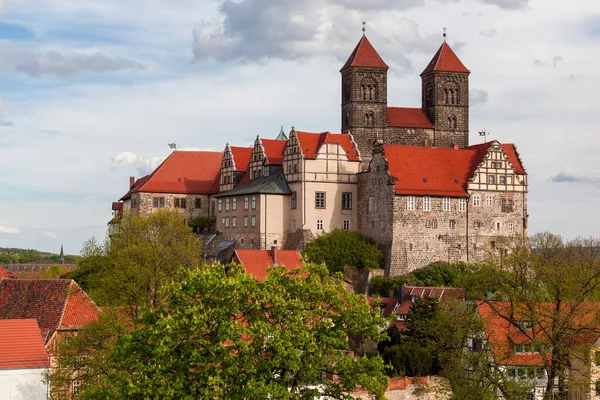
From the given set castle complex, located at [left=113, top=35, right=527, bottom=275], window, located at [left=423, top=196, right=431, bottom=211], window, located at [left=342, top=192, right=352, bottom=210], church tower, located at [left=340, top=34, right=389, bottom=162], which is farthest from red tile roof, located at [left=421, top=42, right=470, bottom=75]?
window, located at [left=423, top=196, right=431, bottom=211]

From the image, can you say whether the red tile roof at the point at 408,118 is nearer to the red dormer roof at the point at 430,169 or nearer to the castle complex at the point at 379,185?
the castle complex at the point at 379,185

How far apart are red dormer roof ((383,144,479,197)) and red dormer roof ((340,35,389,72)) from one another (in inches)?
431

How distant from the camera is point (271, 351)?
92.8ft

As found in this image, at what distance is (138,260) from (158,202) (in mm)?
28714

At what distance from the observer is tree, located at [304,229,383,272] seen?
233 feet

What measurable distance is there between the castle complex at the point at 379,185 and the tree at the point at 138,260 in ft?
20.7

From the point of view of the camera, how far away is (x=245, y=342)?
91.4 feet

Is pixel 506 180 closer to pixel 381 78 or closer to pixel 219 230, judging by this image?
pixel 381 78

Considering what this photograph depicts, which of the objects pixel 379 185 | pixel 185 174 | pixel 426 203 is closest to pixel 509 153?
pixel 426 203

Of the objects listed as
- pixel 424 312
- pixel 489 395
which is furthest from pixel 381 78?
pixel 489 395

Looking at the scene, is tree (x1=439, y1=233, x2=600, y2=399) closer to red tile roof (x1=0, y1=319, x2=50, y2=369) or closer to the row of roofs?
red tile roof (x1=0, y1=319, x2=50, y2=369)

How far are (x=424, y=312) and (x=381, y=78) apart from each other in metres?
30.3

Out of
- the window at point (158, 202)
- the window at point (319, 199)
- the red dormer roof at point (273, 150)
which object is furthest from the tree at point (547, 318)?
the window at point (158, 202)

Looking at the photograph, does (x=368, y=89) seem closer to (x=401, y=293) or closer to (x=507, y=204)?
(x=507, y=204)
